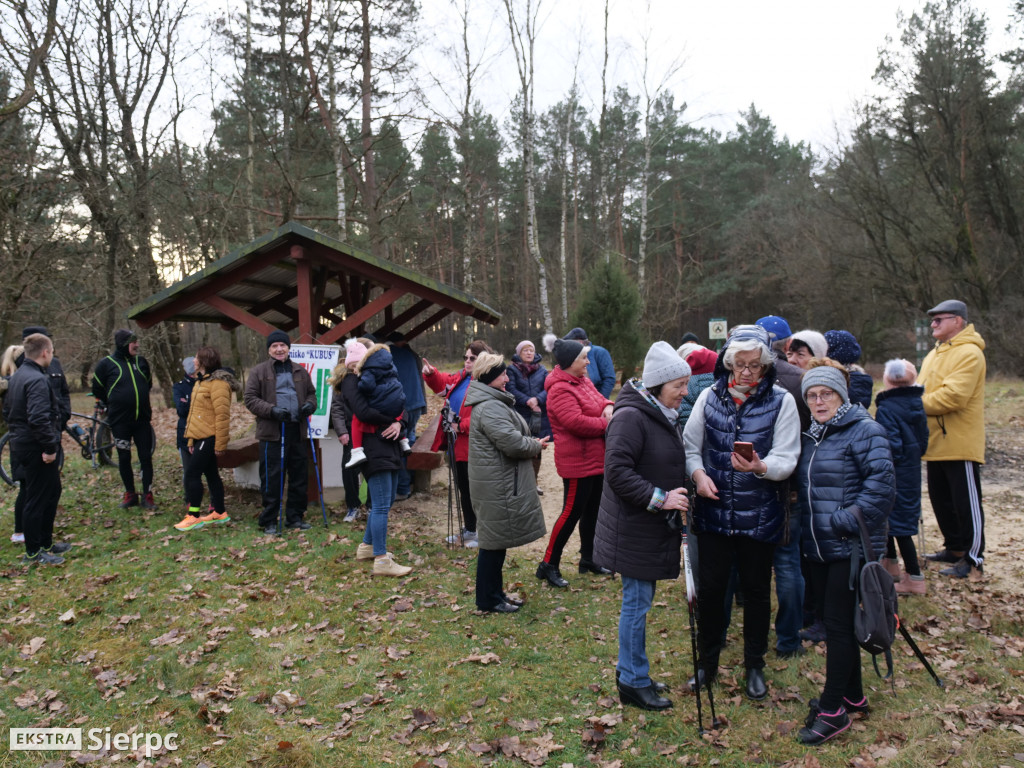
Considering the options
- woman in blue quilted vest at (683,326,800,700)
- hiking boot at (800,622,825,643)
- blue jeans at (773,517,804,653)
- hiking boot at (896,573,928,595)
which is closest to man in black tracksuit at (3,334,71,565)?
woman in blue quilted vest at (683,326,800,700)

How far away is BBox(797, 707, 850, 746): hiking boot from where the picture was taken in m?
3.28

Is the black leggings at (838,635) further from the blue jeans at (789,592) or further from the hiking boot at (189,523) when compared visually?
the hiking boot at (189,523)

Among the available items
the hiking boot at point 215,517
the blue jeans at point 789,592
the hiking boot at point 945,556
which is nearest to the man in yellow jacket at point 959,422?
the hiking boot at point 945,556

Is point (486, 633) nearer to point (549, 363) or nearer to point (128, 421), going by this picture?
point (128, 421)

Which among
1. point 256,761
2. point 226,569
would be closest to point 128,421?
point 226,569

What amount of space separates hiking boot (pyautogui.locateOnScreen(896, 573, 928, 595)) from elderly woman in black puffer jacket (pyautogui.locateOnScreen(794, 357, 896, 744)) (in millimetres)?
1934

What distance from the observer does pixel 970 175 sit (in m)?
21.9

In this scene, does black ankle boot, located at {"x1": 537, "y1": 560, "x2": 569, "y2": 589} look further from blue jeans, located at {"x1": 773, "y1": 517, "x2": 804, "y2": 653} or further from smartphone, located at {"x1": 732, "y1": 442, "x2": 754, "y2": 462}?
smartphone, located at {"x1": 732, "y1": 442, "x2": 754, "y2": 462}

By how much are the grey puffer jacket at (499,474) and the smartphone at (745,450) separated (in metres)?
1.68

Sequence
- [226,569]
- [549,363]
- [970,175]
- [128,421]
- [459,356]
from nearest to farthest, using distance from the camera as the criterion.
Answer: [226,569] → [128,421] → [970,175] → [549,363] → [459,356]

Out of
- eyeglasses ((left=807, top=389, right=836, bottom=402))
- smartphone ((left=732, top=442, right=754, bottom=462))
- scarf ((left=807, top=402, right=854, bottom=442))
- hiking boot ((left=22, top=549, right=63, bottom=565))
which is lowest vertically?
hiking boot ((left=22, top=549, right=63, bottom=565))

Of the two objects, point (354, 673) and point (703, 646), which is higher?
point (703, 646)

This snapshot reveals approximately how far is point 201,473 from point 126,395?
4.44 ft

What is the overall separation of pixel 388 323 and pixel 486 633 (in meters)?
6.64
